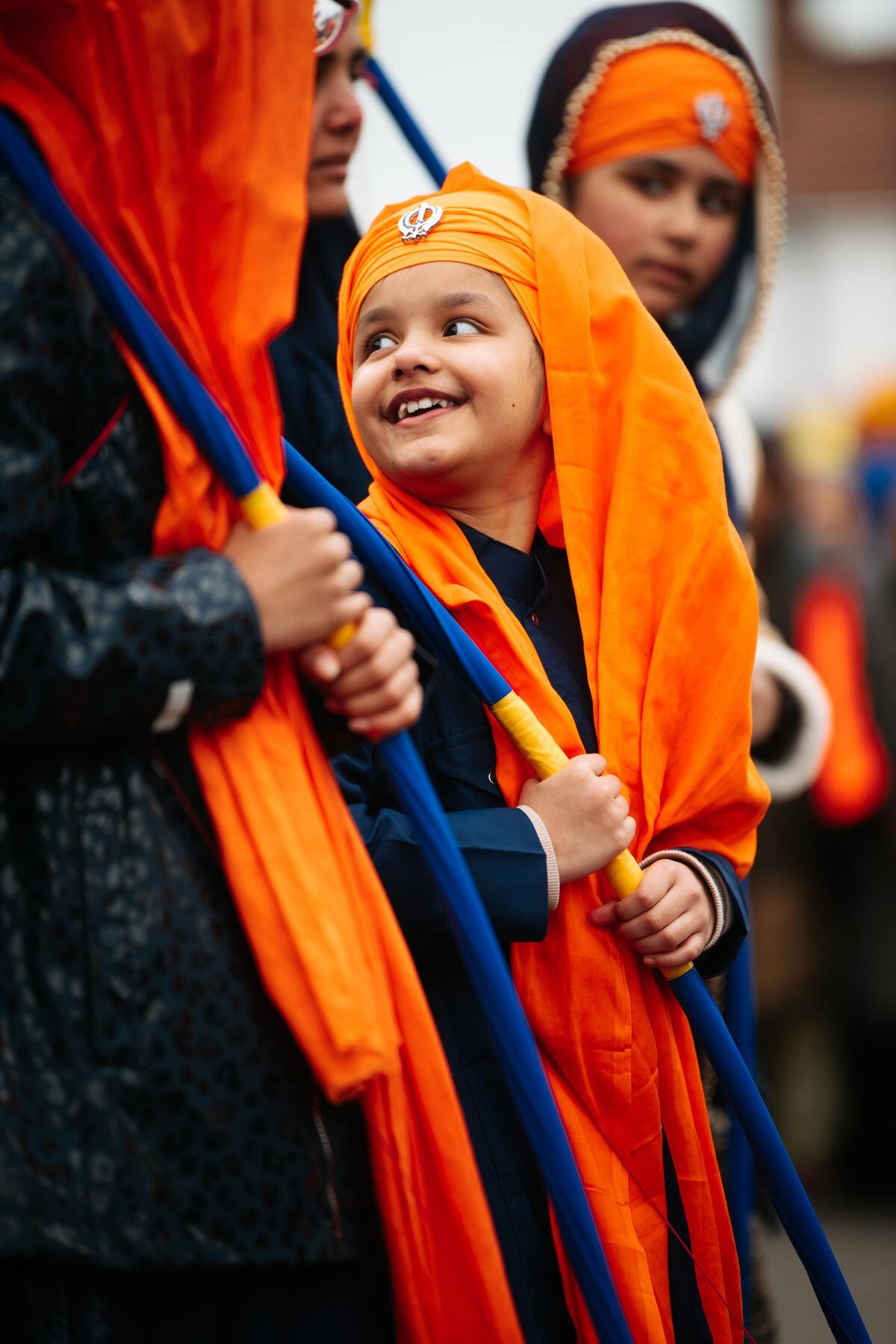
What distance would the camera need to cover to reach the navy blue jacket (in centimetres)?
155

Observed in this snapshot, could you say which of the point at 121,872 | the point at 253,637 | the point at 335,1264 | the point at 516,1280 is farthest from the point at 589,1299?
the point at 253,637

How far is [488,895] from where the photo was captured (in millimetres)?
1539

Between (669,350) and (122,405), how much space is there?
0.78 metres

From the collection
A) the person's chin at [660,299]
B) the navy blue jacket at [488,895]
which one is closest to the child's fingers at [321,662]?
the navy blue jacket at [488,895]

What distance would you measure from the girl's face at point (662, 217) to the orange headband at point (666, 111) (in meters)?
0.02

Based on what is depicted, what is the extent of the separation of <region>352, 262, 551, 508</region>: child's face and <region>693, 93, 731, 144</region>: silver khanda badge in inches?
40.6

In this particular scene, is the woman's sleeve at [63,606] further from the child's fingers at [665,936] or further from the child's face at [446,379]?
the child's fingers at [665,936]

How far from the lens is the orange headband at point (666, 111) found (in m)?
2.55

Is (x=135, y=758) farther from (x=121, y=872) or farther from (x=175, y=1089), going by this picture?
(x=175, y=1089)

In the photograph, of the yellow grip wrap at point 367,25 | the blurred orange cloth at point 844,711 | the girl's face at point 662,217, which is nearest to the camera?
the yellow grip wrap at point 367,25

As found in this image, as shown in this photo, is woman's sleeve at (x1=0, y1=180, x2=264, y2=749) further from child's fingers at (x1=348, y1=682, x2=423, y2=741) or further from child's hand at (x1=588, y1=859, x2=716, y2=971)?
child's hand at (x1=588, y1=859, x2=716, y2=971)

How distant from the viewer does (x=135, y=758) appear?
1290mm

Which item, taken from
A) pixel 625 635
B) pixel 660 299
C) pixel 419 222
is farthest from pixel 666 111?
pixel 625 635

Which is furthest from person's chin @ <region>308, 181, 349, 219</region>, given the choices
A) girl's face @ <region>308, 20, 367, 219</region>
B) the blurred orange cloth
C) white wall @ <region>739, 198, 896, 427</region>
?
white wall @ <region>739, 198, 896, 427</region>
